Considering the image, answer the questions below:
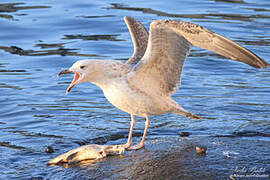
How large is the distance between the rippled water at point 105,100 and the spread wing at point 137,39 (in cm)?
115

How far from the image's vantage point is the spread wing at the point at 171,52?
6.75 metres

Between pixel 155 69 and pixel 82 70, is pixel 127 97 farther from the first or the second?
pixel 82 70

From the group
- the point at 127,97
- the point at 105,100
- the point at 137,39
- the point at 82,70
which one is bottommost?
the point at 105,100

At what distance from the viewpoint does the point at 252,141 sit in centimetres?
732

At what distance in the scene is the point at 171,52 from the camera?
285 inches

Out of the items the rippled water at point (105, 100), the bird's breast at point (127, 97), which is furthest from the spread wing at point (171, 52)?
the rippled water at point (105, 100)

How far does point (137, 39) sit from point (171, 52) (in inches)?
65.0

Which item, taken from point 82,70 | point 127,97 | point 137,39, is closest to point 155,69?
point 127,97

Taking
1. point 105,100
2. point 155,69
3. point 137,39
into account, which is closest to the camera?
point 155,69

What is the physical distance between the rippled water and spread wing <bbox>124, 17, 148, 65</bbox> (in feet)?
3.77

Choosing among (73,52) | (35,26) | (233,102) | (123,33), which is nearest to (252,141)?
(233,102)

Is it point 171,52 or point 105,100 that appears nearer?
point 171,52

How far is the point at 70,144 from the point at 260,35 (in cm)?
924

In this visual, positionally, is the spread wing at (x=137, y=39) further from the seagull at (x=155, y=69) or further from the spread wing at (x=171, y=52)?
the spread wing at (x=171, y=52)
